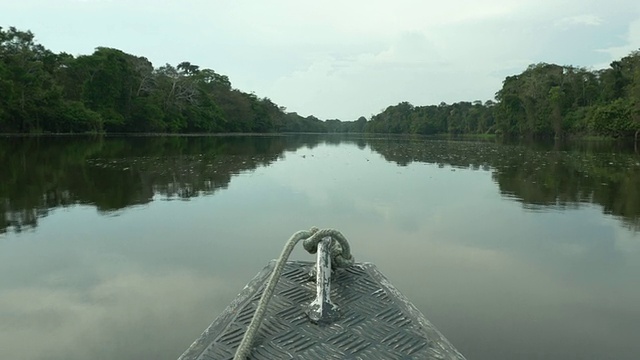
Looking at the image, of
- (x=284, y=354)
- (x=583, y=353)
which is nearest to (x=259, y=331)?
(x=284, y=354)

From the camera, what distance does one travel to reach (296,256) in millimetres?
5219

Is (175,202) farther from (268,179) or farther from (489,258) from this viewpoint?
(489,258)

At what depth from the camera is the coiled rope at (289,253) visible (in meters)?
1.48

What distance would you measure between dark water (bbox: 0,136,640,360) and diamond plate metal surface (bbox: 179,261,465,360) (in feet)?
5.33

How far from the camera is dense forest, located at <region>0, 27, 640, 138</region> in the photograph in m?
34.3

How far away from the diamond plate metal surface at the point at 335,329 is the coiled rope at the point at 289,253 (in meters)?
0.06

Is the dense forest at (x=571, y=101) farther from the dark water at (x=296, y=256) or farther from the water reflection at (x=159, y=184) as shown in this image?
the dark water at (x=296, y=256)

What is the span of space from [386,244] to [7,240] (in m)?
4.39

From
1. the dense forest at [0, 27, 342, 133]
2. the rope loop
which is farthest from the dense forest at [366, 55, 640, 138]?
the rope loop

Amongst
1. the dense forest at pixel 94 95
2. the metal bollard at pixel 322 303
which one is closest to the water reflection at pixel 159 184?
the metal bollard at pixel 322 303

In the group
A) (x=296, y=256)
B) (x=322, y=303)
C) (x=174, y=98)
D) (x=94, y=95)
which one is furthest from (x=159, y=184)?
(x=174, y=98)

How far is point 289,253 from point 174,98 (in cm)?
5596

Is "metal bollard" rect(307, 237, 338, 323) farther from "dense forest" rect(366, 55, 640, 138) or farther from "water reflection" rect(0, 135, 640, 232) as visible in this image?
"dense forest" rect(366, 55, 640, 138)

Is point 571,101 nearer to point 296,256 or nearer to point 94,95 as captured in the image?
point 94,95
